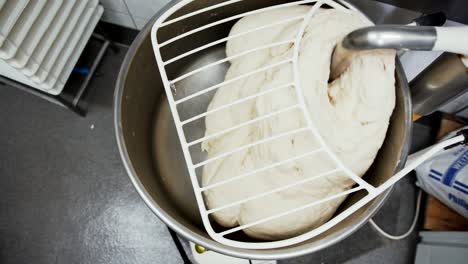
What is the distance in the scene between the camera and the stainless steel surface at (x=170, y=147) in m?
0.54

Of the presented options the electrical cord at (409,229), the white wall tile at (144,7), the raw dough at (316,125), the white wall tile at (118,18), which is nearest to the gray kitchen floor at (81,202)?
the electrical cord at (409,229)

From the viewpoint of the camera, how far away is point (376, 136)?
552 mm

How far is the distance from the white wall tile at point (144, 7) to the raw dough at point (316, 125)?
495 mm

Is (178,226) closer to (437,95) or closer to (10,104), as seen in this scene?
(437,95)

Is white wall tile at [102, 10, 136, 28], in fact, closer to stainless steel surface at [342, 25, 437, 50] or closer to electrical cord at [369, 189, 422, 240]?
stainless steel surface at [342, 25, 437, 50]

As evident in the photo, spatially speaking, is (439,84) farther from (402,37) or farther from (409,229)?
(409,229)

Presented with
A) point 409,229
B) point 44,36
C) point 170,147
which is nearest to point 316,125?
point 170,147

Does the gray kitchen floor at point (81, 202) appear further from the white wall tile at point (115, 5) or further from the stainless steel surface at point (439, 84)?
the stainless steel surface at point (439, 84)

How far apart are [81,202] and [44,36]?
53cm

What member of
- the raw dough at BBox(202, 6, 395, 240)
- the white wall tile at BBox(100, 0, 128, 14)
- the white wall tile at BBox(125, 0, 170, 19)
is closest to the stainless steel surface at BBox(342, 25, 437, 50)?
the raw dough at BBox(202, 6, 395, 240)

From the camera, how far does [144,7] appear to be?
3.33 ft

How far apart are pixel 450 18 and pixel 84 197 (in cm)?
111

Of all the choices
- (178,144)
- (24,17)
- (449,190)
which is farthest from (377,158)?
(24,17)

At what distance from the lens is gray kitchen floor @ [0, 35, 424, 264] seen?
1.01 m
